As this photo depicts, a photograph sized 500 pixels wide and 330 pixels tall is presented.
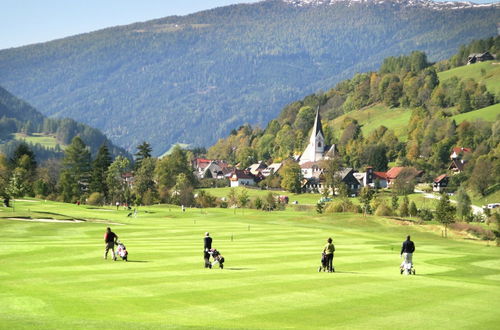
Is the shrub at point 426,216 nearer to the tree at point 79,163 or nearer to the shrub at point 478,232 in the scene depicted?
the shrub at point 478,232

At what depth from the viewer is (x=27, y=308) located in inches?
1013

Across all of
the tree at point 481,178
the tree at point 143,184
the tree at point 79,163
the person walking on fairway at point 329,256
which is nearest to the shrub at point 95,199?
the tree at point 143,184

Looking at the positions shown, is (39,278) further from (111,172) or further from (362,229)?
(111,172)

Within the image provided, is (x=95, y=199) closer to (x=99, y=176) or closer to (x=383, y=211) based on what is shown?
(x=99, y=176)

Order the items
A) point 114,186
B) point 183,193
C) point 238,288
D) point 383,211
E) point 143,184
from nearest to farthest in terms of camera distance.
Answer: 1. point 238,288
2. point 383,211
3. point 183,193
4. point 114,186
5. point 143,184

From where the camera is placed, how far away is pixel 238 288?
3191cm

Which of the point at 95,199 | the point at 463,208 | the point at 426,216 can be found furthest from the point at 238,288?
the point at 95,199

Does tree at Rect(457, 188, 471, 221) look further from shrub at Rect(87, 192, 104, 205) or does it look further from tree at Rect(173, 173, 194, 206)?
shrub at Rect(87, 192, 104, 205)

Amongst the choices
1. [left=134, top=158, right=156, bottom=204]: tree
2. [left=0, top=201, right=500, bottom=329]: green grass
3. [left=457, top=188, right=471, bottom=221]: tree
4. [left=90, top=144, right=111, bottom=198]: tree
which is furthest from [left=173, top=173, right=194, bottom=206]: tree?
[left=0, top=201, right=500, bottom=329]: green grass

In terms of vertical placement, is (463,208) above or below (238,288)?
above

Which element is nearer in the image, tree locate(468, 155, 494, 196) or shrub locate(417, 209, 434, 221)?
shrub locate(417, 209, 434, 221)

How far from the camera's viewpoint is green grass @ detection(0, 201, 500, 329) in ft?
84.2

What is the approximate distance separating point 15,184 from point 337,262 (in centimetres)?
8294

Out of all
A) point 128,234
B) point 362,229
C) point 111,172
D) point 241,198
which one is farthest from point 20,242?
point 111,172
